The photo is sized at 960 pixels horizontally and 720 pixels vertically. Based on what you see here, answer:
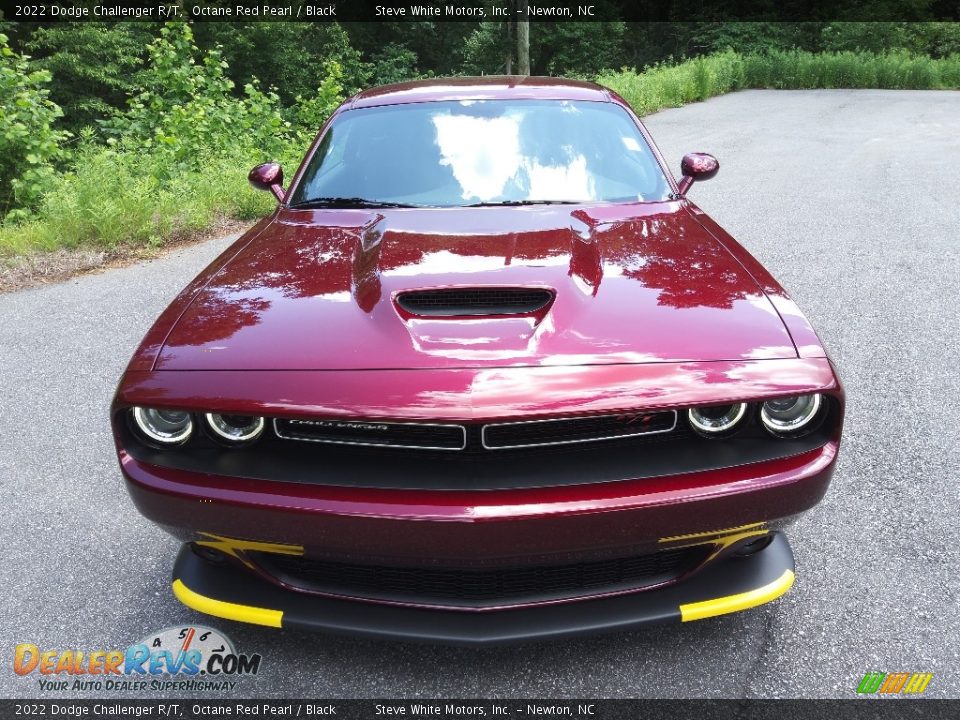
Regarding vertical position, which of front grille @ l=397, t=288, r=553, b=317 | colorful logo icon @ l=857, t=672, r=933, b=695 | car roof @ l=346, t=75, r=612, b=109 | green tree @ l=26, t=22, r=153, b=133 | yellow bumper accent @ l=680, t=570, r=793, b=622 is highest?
car roof @ l=346, t=75, r=612, b=109

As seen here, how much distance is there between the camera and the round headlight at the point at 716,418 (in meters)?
1.83

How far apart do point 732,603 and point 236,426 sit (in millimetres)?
1277

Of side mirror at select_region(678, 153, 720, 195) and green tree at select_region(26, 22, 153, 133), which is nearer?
side mirror at select_region(678, 153, 720, 195)

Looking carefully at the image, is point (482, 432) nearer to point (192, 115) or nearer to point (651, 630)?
point (651, 630)

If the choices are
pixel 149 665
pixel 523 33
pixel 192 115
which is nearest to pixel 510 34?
pixel 523 33

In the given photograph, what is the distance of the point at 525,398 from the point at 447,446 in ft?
0.77

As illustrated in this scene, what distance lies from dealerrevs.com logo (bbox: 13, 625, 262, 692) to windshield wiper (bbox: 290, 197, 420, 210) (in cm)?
155

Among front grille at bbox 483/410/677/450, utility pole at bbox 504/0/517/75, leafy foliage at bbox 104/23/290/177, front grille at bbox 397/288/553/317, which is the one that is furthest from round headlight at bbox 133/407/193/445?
utility pole at bbox 504/0/517/75

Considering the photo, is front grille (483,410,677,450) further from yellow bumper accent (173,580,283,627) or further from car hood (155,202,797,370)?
yellow bumper accent (173,580,283,627)

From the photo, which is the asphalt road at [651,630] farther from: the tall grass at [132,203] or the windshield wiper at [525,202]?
the windshield wiper at [525,202]

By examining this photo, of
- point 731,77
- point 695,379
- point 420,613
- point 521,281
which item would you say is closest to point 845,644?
point 695,379

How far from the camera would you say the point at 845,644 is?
209 centimetres

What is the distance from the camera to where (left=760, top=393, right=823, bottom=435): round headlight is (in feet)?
6.02

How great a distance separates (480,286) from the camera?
2.00 metres
